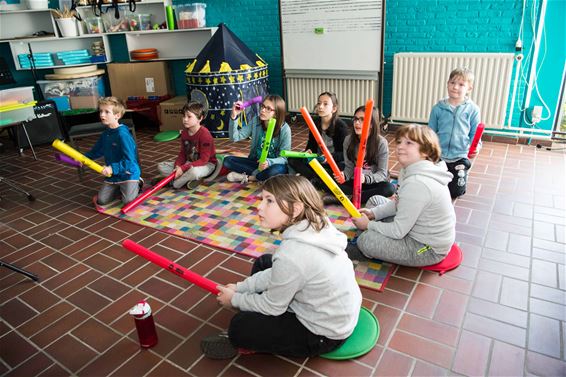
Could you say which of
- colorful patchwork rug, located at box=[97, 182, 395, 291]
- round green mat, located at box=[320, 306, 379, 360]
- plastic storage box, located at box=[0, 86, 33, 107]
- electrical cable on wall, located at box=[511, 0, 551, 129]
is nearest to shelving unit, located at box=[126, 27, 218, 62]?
plastic storage box, located at box=[0, 86, 33, 107]

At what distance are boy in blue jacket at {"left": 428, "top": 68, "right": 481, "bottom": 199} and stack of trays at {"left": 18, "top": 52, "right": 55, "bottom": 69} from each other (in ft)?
18.8

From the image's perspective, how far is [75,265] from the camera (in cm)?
274

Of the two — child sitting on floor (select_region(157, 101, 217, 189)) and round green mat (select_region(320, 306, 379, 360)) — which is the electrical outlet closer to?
child sitting on floor (select_region(157, 101, 217, 189))

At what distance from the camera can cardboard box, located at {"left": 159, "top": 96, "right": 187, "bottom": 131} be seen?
595 centimetres

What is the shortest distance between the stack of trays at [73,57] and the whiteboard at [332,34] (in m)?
3.14

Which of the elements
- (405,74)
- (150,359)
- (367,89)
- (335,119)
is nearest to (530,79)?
(405,74)

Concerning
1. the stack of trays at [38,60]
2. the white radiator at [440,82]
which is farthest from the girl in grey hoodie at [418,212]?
the stack of trays at [38,60]

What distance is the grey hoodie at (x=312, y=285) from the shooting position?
5.33ft

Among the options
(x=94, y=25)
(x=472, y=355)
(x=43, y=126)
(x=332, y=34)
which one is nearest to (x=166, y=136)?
(x=43, y=126)

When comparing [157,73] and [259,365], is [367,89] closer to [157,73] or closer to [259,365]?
[157,73]

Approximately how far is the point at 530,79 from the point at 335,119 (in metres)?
2.44

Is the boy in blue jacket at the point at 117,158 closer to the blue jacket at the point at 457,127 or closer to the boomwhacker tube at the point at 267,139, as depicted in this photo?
the boomwhacker tube at the point at 267,139

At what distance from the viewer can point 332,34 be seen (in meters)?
5.36

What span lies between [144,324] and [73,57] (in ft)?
19.2
